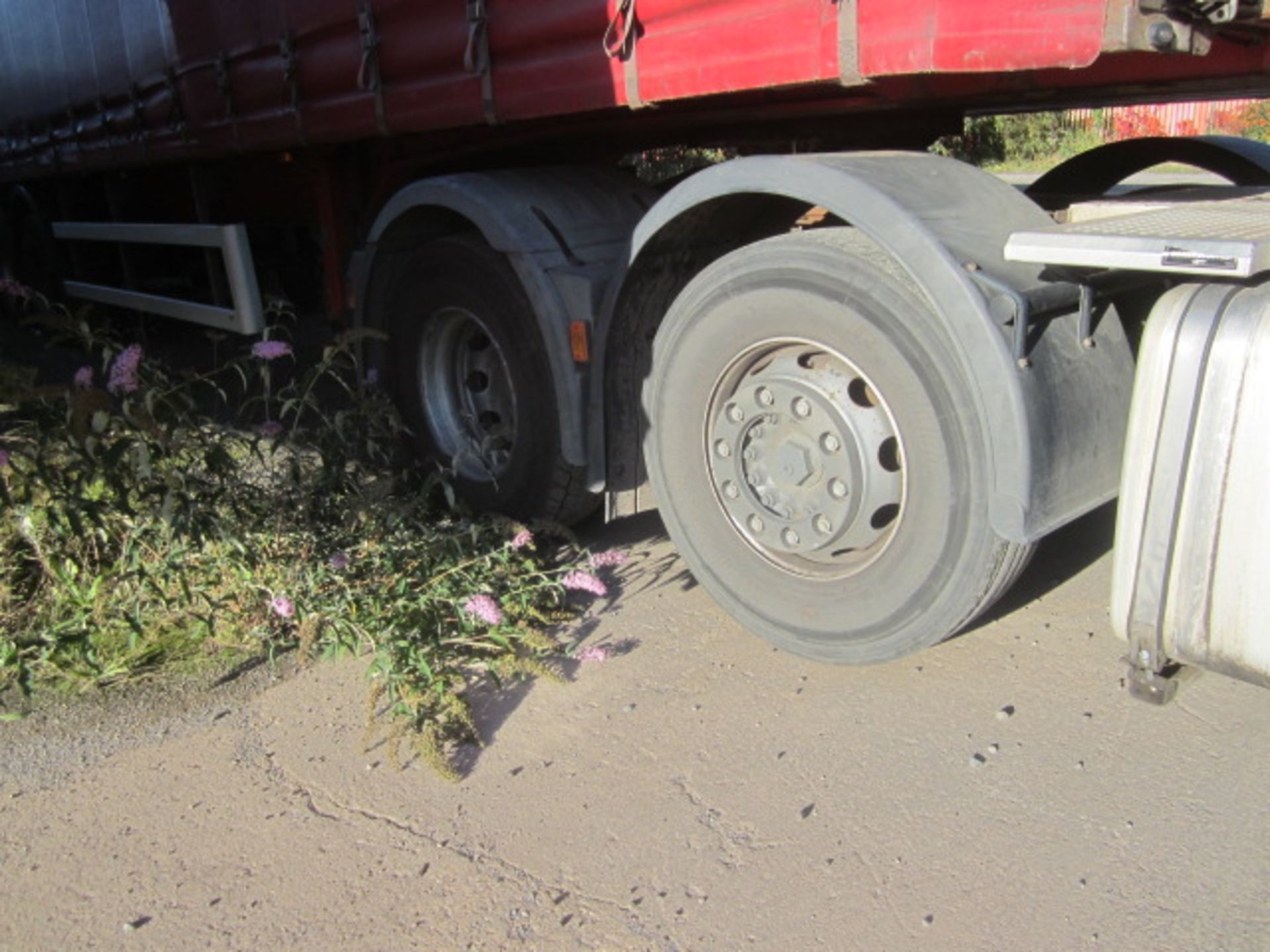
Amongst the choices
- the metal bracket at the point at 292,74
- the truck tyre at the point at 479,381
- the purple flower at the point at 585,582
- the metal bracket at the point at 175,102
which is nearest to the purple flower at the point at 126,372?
the truck tyre at the point at 479,381

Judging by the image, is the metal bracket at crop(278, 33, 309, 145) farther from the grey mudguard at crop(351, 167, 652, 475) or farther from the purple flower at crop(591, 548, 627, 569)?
the purple flower at crop(591, 548, 627, 569)

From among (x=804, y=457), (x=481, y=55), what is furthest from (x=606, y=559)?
(x=481, y=55)

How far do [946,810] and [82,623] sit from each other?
2587 mm

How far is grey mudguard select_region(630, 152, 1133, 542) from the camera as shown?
2.36 m

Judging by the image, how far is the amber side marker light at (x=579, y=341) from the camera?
11.2ft

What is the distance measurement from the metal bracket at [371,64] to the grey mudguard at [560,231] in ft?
1.19

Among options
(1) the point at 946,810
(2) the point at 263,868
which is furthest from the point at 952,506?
(2) the point at 263,868

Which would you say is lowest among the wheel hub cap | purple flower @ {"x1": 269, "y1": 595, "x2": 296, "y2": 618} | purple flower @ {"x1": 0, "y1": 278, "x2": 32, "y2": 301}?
purple flower @ {"x1": 269, "y1": 595, "x2": 296, "y2": 618}

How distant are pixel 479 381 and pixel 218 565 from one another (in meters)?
1.29

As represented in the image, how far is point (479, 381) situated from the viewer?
14.0 feet

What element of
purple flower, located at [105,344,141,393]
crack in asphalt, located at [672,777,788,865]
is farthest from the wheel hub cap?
purple flower, located at [105,344,141,393]

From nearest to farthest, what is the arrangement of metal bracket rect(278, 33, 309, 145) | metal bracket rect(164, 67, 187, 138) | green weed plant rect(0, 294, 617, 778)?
green weed plant rect(0, 294, 617, 778) < metal bracket rect(278, 33, 309, 145) < metal bracket rect(164, 67, 187, 138)

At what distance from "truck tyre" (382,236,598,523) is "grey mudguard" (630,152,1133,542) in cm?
135

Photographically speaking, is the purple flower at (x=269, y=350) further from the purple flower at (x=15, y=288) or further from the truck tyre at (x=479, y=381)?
the purple flower at (x=15, y=288)
